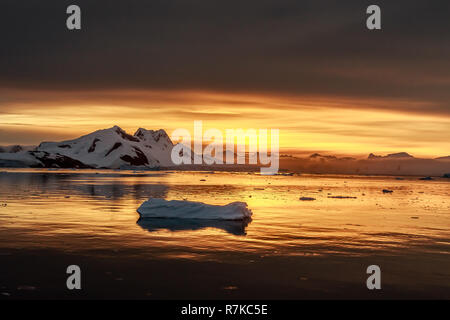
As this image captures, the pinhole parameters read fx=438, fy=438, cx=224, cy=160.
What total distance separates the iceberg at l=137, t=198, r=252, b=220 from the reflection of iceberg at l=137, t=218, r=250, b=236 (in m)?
0.33

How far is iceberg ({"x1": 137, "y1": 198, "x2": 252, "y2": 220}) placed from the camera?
2502cm

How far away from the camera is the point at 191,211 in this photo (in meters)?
25.8

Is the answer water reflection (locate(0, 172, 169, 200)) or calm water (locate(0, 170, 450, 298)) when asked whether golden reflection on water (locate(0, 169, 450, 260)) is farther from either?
water reflection (locate(0, 172, 169, 200))

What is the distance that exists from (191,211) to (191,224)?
2388 mm

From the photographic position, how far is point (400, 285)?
12047 millimetres

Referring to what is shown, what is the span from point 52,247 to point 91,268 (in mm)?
3764

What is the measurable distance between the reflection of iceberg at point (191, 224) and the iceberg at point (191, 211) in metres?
0.33

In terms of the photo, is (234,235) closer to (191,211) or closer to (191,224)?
(191,224)

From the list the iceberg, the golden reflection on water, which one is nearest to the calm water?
the golden reflection on water

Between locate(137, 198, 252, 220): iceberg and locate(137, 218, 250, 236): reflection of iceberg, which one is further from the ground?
locate(137, 198, 252, 220): iceberg

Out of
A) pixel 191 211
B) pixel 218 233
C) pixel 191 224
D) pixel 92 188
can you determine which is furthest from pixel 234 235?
pixel 92 188
